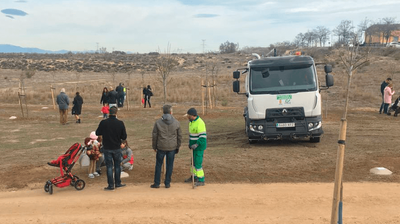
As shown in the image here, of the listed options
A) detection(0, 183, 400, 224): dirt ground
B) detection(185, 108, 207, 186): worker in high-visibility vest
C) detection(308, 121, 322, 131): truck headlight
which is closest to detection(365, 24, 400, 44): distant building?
detection(308, 121, 322, 131): truck headlight

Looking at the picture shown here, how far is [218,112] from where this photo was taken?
2292 cm

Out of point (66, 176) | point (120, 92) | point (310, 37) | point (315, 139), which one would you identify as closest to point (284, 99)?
point (315, 139)

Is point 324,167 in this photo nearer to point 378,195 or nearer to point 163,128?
point 378,195

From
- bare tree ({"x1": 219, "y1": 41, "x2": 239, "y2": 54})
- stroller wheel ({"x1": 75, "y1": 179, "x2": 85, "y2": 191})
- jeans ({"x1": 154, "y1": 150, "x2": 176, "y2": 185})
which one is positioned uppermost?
bare tree ({"x1": 219, "y1": 41, "x2": 239, "y2": 54})

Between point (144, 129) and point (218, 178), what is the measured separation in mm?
8771

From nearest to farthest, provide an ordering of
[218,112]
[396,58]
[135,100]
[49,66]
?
[218,112]
[135,100]
[396,58]
[49,66]

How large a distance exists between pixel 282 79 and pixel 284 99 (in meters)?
0.70

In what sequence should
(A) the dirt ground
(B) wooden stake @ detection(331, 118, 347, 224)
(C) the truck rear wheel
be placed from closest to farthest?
(B) wooden stake @ detection(331, 118, 347, 224) → (A) the dirt ground → (C) the truck rear wheel

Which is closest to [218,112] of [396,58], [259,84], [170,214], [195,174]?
[259,84]

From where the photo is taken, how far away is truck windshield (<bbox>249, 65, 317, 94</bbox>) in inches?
467

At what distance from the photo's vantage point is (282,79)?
1205 centimetres

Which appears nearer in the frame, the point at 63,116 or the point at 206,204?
the point at 206,204

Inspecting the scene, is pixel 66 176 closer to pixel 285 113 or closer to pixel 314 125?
pixel 285 113

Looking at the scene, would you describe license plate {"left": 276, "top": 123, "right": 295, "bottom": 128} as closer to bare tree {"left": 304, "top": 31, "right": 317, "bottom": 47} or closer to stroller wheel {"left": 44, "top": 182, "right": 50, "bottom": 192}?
stroller wheel {"left": 44, "top": 182, "right": 50, "bottom": 192}
